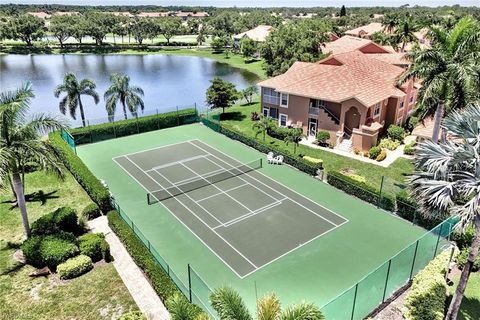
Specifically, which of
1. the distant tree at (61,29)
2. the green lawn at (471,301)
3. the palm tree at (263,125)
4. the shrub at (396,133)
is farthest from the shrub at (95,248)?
the distant tree at (61,29)

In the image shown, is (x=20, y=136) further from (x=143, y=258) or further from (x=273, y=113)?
(x=273, y=113)

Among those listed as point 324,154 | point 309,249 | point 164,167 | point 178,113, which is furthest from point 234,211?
point 178,113

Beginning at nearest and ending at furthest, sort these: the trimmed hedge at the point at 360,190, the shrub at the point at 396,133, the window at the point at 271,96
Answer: the trimmed hedge at the point at 360,190 → the shrub at the point at 396,133 → the window at the point at 271,96

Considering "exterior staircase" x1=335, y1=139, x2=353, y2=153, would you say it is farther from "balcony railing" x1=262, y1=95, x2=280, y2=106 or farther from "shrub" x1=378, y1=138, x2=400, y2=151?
"balcony railing" x1=262, y1=95, x2=280, y2=106

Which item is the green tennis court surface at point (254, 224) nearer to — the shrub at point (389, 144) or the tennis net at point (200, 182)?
the tennis net at point (200, 182)

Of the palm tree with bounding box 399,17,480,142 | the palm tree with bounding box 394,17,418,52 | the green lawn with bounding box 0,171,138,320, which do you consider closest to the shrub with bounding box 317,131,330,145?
the palm tree with bounding box 399,17,480,142

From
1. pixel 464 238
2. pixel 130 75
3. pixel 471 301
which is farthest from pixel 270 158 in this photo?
pixel 130 75
